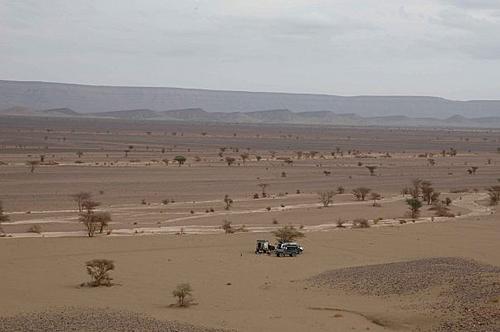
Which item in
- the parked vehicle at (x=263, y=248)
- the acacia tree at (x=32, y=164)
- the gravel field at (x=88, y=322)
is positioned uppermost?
the acacia tree at (x=32, y=164)

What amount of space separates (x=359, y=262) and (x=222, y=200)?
1103 inches

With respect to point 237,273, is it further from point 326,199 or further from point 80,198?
point 326,199

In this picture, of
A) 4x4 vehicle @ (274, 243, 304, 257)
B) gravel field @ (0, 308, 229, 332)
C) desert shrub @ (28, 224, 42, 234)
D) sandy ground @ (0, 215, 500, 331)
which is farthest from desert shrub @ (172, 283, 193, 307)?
desert shrub @ (28, 224, 42, 234)

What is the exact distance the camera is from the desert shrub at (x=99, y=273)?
91.7 feet

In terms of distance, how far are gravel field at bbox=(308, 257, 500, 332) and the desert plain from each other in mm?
68

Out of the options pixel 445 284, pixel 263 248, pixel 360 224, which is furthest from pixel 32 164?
pixel 445 284

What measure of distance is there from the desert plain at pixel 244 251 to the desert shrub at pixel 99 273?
0.49 m

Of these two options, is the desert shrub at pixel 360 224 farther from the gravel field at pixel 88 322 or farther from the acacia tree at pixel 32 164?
the acacia tree at pixel 32 164

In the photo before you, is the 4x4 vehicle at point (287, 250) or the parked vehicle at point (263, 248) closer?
the 4x4 vehicle at point (287, 250)

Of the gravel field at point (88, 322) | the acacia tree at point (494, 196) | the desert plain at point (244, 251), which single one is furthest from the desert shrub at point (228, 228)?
the acacia tree at point (494, 196)

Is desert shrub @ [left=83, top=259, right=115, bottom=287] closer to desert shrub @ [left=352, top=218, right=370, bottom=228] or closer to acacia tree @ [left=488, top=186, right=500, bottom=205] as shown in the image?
desert shrub @ [left=352, top=218, right=370, bottom=228]

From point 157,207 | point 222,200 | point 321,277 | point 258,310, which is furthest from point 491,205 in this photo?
point 258,310

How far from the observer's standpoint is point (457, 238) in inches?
1582

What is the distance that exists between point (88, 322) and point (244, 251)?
15.4 metres
